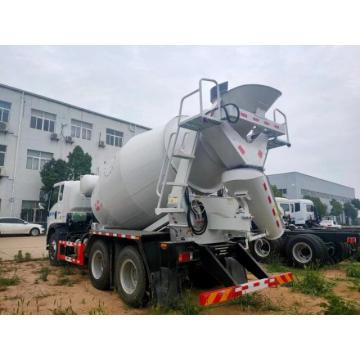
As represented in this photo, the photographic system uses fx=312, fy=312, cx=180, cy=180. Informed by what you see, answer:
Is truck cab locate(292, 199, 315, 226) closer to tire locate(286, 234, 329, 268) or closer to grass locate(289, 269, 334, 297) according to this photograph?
tire locate(286, 234, 329, 268)

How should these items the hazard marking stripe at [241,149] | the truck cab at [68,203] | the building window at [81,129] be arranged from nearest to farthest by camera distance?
the hazard marking stripe at [241,149], the truck cab at [68,203], the building window at [81,129]

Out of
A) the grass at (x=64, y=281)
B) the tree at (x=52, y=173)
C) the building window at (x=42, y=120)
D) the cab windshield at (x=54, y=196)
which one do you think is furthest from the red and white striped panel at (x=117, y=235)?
the building window at (x=42, y=120)

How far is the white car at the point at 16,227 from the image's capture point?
19656mm

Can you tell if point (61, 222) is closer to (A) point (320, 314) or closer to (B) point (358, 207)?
(A) point (320, 314)

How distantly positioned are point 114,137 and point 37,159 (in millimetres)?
8175

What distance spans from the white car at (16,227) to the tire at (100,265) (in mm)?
15707

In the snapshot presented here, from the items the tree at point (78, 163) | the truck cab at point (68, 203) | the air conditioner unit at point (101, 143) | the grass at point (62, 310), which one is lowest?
the grass at point (62, 310)

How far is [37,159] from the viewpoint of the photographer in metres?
26.3

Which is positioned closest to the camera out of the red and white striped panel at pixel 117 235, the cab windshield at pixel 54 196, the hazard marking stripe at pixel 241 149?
Answer: the hazard marking stripe at pixel 241 149

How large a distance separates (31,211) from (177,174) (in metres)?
23.3

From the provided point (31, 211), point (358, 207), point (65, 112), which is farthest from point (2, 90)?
point (358, 207)

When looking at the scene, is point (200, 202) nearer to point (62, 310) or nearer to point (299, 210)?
point (62, 310)

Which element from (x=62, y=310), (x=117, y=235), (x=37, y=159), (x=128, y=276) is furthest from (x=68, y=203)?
(x=37, y=159)

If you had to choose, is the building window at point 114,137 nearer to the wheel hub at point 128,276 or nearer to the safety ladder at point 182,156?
the wheel hub at point 128,276
